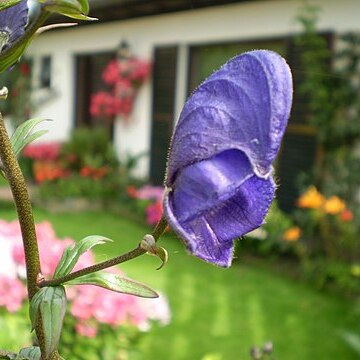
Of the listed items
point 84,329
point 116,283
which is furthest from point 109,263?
point 84,329

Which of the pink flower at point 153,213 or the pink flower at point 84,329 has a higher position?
the pink flower at point 84,329

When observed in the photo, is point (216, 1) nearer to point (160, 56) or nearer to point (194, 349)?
point (160, 56)

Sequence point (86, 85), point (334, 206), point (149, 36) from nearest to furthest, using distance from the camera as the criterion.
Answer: point (334, 206), point (149, 36), point (86, 85)

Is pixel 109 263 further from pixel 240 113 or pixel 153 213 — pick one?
pixel 153 213

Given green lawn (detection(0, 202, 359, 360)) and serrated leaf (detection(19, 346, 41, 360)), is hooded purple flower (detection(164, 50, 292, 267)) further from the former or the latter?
green lawn (detection(0, 202, 359, 360))

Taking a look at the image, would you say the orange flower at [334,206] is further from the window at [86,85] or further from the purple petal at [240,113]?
the window at [86,85]

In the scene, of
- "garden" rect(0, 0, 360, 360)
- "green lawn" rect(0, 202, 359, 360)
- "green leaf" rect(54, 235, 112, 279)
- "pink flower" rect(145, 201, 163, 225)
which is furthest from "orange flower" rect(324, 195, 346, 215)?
"green leaf" rect(54, 235, 112, 279)

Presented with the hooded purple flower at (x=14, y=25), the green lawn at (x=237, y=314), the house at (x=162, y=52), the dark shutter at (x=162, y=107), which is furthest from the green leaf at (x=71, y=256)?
the dark shutter at (x=162, y=107)
